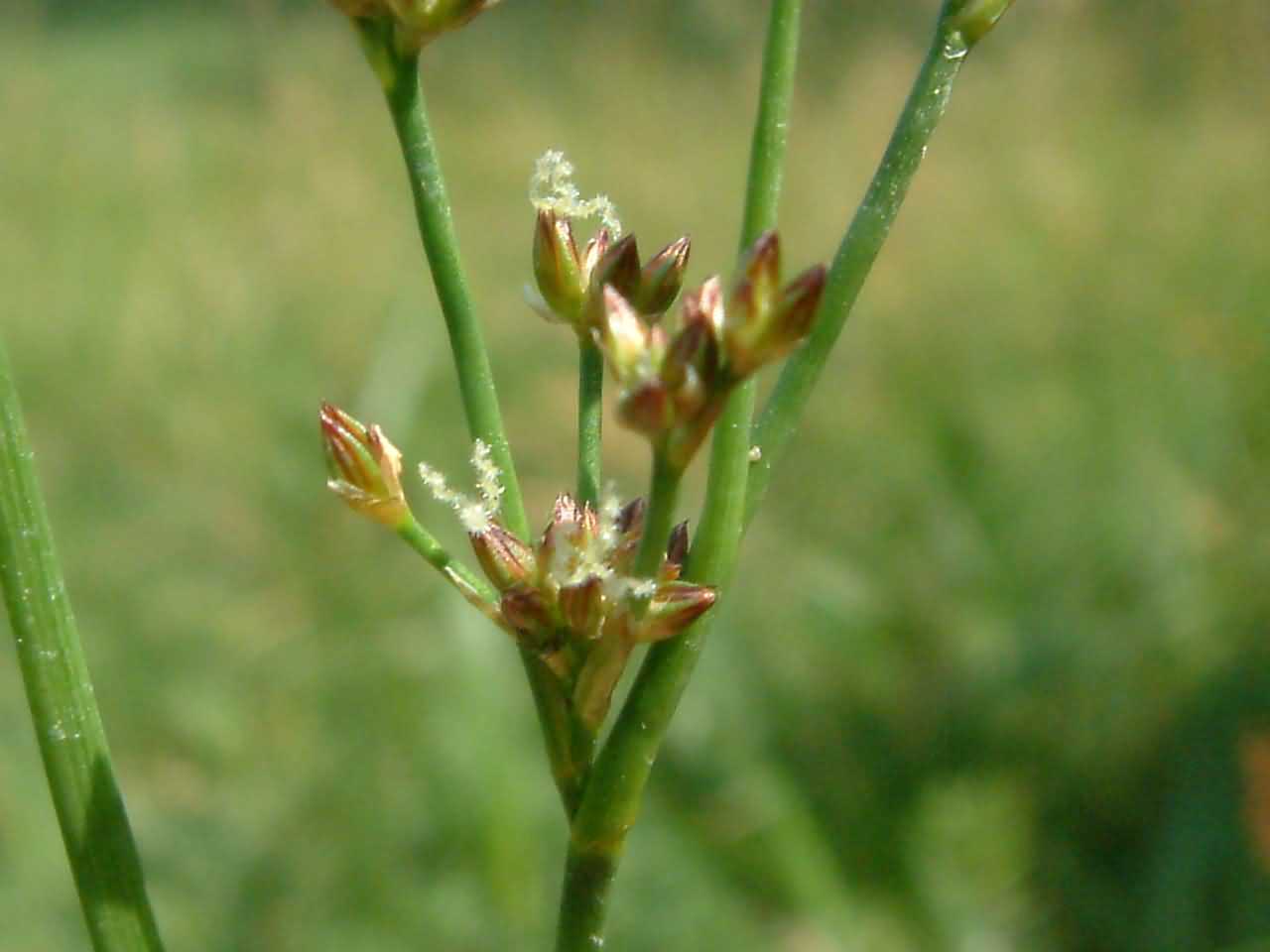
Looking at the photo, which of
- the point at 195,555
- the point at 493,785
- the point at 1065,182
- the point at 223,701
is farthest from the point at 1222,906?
the point at 1065,182

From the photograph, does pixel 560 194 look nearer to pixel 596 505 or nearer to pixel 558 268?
pixel 558 268

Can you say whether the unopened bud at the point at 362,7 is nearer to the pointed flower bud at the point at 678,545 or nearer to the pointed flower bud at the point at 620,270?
the pointed flower bud at the point at 620,270

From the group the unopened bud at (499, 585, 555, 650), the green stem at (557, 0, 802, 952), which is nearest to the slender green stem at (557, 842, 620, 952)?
the green stem at (557, 0, 802, 952)

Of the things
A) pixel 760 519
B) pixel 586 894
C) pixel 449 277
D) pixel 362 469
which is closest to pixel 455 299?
pixel 449 277

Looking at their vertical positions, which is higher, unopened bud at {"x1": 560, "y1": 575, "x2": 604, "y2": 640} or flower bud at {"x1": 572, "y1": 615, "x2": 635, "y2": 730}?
unopened bud at {"x1": 560, "y1": 575, "x2": 604, "y2": 640}

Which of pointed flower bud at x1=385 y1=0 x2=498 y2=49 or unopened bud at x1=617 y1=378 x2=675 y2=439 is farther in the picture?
pointed flower bud at x1=385 y1=0 x2=498 y2=49

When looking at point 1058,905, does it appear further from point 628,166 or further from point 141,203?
point 141,203

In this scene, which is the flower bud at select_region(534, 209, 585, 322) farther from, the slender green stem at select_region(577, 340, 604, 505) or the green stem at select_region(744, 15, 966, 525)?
the green stem at select_region(744, 15, 966, 525)
